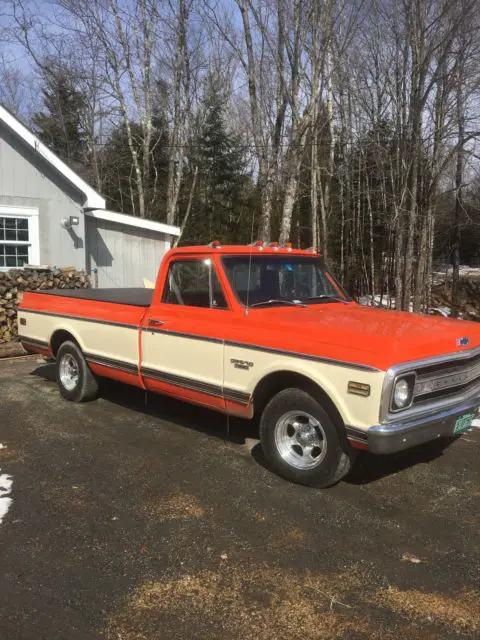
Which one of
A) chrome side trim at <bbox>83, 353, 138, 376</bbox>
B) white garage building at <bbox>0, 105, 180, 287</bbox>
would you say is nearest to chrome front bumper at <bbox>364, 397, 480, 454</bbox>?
chrome side trim at <bbox>83, 353, 138, 376</bbox>

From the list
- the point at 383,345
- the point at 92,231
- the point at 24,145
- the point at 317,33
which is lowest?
the point at 383,345

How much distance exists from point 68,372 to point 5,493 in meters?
2.91

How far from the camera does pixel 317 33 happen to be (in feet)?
41.2

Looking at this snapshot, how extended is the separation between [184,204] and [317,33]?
1479 cm

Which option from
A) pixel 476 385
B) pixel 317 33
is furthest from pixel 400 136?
pixel 476 385

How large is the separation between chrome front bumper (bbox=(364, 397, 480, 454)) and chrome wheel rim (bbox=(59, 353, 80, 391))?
14.5 feet

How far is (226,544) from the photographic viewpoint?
133 inches

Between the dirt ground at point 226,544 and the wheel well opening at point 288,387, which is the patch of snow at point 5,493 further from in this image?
the wheel well opening at point 288,387

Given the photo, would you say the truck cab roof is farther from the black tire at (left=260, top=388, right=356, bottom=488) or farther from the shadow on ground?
the shadow on ground

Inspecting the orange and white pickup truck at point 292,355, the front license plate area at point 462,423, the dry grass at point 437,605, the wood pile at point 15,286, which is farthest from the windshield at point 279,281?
the wood pile at point 15,286

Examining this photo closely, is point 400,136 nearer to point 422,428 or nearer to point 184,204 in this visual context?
point 422,428

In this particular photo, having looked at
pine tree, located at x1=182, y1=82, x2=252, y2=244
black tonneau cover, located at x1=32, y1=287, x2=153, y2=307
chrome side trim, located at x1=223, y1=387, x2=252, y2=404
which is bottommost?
chrome side trim, located at x1=223, y1=387, x2=252, y2=404

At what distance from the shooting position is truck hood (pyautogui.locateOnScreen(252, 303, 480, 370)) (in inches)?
144

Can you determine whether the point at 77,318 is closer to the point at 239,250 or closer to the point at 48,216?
the point at 239,250
